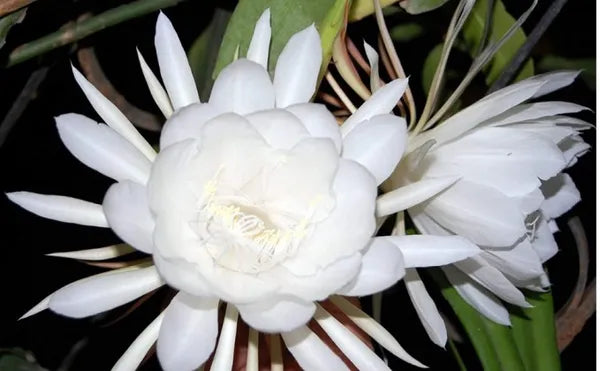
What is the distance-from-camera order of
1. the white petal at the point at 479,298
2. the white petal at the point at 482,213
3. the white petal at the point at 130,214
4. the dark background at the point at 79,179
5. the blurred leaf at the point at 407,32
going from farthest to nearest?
1. the dark background at the point at 79,179
2. the blurred leaf at the point at 407,32
3. the white petal at the point at 479,298
4. the white petal at the point at 482,213
5. the white petal at the point at 130,214

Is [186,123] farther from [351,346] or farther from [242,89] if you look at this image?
[351,346]

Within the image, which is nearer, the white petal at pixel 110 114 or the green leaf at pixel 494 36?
the white petal at pixel 110 114

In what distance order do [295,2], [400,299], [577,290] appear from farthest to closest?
1. [400,299]
2. [577,290]
3. [295,2]

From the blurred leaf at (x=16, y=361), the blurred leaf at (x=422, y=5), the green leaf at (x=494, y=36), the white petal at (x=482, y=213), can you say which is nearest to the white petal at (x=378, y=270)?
the white petal at (x=482, y=213)

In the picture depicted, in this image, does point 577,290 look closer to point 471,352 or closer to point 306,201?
point 471,352

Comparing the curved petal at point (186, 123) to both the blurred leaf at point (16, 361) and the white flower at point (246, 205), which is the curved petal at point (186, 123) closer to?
the white flower at point (246, 205)

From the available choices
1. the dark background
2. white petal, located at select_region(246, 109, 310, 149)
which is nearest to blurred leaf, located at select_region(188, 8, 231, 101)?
the dark background

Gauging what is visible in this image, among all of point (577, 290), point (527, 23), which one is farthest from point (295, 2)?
point (527, 23)

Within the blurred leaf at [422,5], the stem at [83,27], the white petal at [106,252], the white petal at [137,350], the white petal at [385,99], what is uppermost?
the stem at [83,27]
